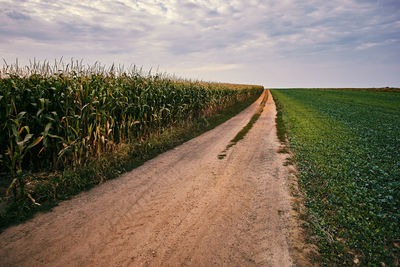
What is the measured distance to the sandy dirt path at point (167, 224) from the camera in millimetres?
2918

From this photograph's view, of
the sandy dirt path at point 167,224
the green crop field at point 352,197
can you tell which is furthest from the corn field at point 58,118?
the green crop field at point 352,197

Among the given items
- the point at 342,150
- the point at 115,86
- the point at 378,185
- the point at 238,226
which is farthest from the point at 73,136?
the point at 342,150

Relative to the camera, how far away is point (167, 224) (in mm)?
3627

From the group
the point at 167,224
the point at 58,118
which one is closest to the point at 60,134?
the point at 58,118

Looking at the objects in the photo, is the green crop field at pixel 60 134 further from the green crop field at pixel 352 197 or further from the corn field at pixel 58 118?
the green crop field at pixel 352 197

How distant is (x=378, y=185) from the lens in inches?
196

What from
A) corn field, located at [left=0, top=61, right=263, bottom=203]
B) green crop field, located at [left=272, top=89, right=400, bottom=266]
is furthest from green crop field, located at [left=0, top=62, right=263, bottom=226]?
green crop field, located at [left=272, top=89, right=400, bottom=266]

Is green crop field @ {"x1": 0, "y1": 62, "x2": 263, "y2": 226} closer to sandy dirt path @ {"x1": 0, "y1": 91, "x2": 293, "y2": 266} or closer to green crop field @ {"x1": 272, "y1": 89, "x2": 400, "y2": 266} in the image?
sandy dirt path @ {"x1": 0, "y1": 91, "x2": 293, "y2": 266}

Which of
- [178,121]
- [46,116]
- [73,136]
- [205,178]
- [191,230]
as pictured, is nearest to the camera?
[191,230]

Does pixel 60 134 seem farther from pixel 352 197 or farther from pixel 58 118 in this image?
pixel 352 197

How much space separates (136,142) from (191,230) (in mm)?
4666

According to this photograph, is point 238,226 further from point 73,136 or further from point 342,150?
point 342,150

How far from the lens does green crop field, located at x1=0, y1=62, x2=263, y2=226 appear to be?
4.27 metres

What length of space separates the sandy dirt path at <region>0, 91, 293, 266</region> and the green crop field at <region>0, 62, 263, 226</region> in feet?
1.86
